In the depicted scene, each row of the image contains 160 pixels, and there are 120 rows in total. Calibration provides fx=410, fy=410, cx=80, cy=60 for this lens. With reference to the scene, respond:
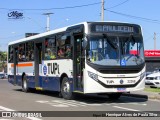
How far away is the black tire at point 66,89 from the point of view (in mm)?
17630

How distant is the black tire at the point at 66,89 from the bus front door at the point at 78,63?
71cm

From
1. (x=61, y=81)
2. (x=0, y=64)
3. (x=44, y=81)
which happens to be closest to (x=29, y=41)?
(x=44, y=81)

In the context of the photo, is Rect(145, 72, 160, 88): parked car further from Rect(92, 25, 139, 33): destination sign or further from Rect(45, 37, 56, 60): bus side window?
Rect(92, 25, 139, 33): destination sign

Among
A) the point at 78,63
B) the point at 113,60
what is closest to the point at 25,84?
the point at 78,63

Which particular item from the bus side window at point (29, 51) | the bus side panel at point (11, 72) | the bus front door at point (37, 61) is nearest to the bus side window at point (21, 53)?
the bus side window at point (29, 51)

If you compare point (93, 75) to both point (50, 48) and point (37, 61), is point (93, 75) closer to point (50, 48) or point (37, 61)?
point (50, 48)

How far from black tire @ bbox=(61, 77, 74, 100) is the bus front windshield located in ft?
7.67

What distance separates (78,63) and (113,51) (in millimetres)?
1635

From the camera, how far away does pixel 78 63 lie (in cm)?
1688

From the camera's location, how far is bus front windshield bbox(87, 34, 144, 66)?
626 inches

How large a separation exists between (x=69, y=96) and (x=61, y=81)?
44.5 inches

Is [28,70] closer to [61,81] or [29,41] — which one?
[29,41]

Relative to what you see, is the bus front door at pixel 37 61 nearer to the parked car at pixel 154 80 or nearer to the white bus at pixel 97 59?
the white bus at pixel 97 59

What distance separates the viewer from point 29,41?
22.9 metres
